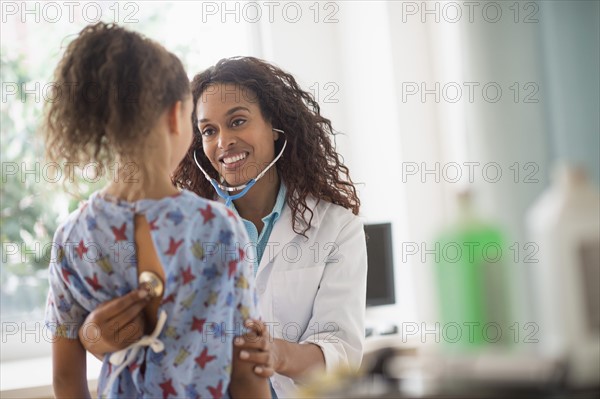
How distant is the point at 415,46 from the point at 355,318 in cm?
182

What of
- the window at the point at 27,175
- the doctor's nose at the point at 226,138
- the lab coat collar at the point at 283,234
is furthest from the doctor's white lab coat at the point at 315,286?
the window at the point at 27,175

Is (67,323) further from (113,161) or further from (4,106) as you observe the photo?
(4,106)

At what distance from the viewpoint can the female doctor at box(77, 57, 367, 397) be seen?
183 cm

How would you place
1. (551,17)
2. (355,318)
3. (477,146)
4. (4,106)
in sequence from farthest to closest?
1. (4,106)
2. (477,146)
3. (551,17)
4. (355,318)

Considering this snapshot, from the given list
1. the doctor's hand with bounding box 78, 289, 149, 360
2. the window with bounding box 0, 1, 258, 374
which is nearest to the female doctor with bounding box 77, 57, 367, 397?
→ the doctor's hand with bounding box 78, 289, 149, 360

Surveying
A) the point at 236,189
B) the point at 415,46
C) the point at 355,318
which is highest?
the point at 415,46

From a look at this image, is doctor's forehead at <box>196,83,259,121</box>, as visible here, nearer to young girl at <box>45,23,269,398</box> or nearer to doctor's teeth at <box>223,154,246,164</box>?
doctor's teeth at <box>223,154,246,164</box>

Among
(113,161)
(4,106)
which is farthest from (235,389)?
(4,106)

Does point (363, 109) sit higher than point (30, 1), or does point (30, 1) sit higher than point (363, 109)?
point (30, 1)

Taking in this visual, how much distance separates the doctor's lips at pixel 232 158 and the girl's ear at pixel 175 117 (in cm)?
68

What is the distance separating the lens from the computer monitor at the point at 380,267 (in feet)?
10.2

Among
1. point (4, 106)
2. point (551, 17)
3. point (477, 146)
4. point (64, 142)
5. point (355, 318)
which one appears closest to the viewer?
point (64, 142)

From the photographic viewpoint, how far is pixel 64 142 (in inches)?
47.3

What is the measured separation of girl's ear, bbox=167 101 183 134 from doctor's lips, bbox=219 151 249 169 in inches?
26.7
